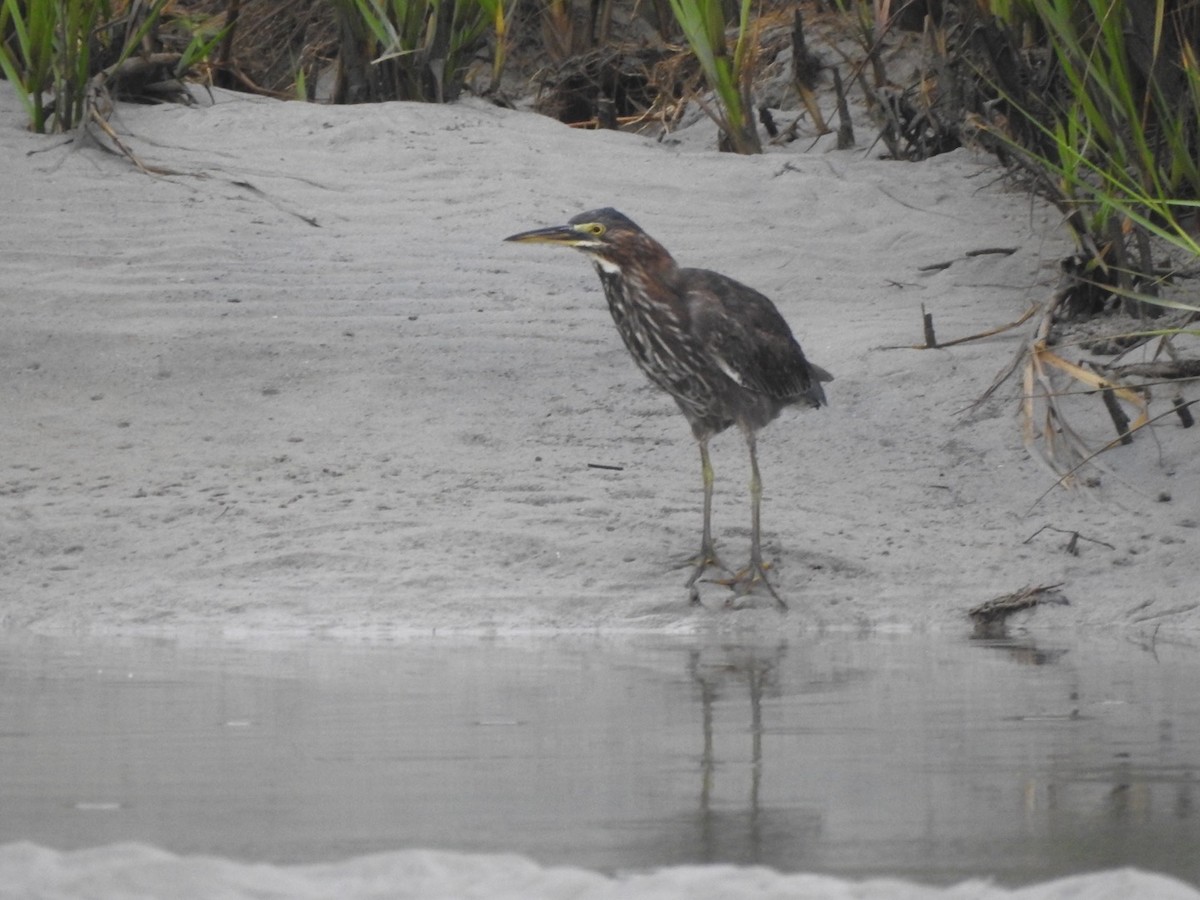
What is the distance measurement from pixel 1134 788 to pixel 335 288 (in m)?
5.08

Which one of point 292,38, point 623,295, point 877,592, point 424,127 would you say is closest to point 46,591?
point 623,295

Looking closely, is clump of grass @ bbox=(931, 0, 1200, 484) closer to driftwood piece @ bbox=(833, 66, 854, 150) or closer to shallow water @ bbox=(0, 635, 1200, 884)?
driftwood piece @ bbox=(833, 66, 854, 150)

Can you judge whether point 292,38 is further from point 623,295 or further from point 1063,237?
point 623,295

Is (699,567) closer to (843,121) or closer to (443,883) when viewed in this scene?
(443,883)

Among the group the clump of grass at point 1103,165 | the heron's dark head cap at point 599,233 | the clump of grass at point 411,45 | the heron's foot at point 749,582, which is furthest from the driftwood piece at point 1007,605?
the clump of grass at point 411,45

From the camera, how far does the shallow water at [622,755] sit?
2611 millimetres

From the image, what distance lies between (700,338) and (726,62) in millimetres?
3130

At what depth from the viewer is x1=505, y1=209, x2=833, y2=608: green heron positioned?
591cm

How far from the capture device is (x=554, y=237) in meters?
5.98

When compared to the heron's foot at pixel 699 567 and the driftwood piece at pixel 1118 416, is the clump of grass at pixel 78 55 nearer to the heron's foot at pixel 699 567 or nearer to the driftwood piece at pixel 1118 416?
the heron's foot at pixel 699 567

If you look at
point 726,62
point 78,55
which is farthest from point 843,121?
point 78,55

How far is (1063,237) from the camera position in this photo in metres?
8.20

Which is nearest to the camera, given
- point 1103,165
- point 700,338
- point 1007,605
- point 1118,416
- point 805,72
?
point 1007,605

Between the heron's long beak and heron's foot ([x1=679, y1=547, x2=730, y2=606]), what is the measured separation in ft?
3.34
